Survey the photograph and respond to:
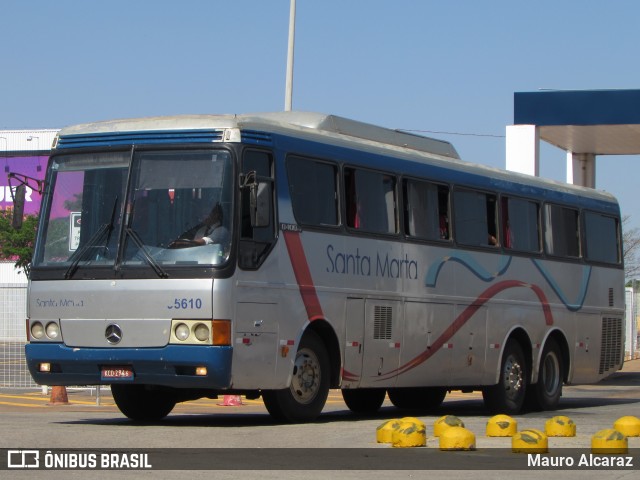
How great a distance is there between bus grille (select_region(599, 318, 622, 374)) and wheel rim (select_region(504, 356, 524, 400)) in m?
2.89

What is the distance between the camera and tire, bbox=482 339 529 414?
19484 millimetres

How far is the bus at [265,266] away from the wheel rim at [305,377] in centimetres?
2

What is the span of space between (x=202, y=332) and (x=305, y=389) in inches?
75.9

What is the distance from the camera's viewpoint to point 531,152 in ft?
98.7

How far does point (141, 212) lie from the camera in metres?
14.3

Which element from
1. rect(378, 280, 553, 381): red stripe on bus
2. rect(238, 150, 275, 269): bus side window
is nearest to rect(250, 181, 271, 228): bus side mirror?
rect(238, 150, 275, 269): bus side window

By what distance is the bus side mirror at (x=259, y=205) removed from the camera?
14.1 m

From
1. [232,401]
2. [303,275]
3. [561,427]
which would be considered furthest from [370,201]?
[232,401]

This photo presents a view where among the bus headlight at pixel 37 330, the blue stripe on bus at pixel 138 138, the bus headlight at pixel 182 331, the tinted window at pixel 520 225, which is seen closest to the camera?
the bus headlight at pixel 182 331

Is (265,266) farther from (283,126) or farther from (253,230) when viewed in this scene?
(283,126)

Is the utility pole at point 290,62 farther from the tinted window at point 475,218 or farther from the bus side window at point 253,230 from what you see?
the bus side window at point 253,230

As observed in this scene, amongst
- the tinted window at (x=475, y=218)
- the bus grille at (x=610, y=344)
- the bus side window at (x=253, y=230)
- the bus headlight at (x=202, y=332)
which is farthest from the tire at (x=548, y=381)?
the bus headlight at (x=202, y=332)

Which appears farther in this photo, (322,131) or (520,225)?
(520,225)

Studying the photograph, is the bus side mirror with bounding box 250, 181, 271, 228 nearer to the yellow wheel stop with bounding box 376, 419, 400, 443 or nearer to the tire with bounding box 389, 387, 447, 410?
the yellow wheel stop with bounding box 376, 419, 400, 443
